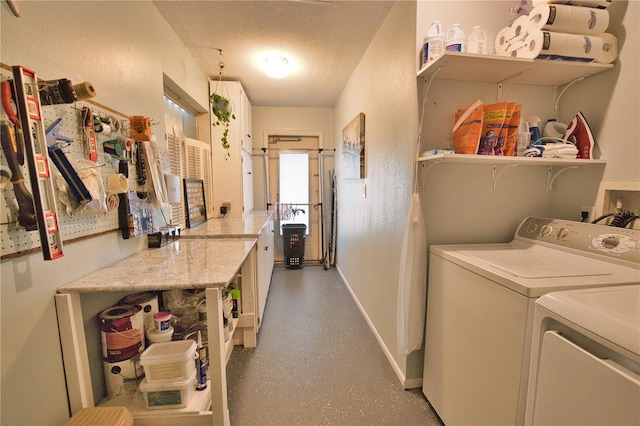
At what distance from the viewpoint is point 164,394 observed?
1108 mm

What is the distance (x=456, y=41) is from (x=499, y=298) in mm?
1196

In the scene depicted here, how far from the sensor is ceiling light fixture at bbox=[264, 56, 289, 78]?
7.98 feet

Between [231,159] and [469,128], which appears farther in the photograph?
[231,159]

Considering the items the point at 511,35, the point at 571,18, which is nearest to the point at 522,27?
the point at 511,35

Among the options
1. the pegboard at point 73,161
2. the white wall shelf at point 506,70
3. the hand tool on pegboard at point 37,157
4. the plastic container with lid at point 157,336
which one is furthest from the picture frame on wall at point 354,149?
the hand tool on pegboard at point 37,157

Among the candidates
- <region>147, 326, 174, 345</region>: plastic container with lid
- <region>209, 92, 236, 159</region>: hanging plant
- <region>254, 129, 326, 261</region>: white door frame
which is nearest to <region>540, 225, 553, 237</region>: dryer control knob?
<region>147, 326, 174, 345</region>: plastic container with lid

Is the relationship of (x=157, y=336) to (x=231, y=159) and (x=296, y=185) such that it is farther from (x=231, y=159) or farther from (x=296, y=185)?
(x=296, y=185)

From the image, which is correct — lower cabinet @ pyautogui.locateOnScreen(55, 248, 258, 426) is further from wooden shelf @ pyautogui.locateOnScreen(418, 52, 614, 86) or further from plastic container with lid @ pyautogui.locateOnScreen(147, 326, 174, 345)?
wooden shelf @ pyautogui.locateOnScreen(418, 52, 614, 86)

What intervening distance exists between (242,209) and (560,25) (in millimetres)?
2879

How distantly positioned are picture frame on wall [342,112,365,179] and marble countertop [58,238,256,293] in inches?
54.7

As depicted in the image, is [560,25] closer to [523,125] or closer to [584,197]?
[523,125]

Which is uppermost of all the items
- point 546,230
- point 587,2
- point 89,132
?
point 587,2

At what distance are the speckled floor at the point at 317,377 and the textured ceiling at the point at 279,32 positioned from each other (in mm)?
2456

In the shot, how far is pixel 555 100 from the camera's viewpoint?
1.55 m
